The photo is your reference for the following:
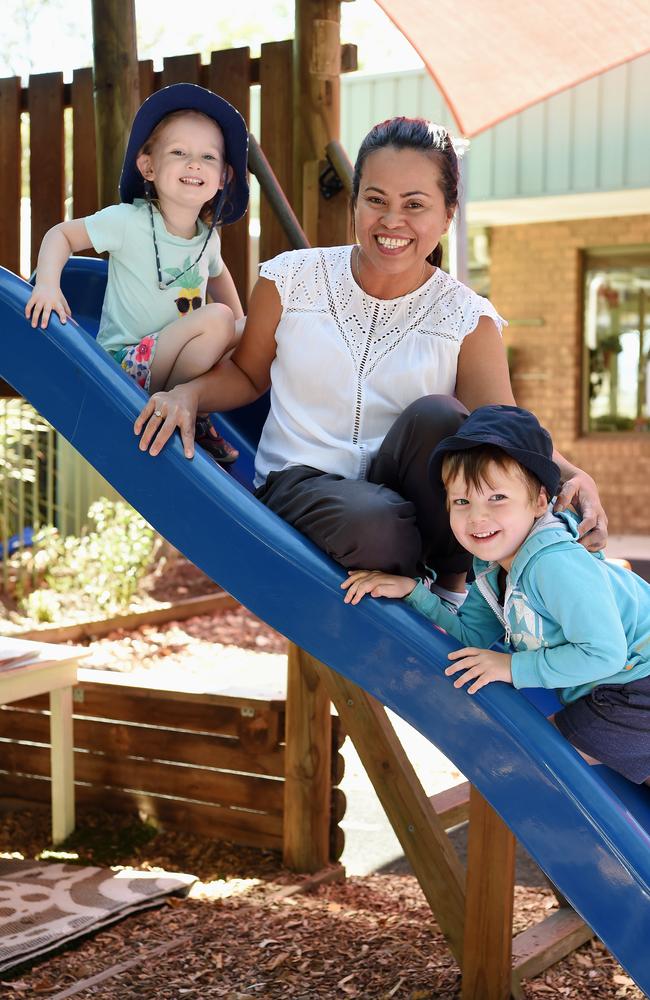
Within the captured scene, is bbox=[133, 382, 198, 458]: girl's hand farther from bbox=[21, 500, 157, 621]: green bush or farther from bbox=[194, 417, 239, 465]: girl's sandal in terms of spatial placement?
bbox=[21, 500, 157, 621]: green bush

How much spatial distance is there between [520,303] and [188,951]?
7637 mm

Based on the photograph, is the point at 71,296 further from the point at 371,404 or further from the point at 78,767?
the point at 78,767

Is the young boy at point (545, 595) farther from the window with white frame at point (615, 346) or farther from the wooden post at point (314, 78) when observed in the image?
the window with white frame at point (615, 346)

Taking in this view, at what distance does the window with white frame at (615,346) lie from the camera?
1017 centimetres

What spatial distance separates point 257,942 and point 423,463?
2.05 metres

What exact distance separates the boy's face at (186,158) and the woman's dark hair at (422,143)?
0.45 m

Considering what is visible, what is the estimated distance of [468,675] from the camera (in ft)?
6.32

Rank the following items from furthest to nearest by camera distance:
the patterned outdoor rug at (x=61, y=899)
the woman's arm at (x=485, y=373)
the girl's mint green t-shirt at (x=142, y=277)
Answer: the patterned outdoor rug at (x=61, y=899), the girl's mint green t-shirt at (x=142, y=277), the woman's arm at (x=485, y=373)

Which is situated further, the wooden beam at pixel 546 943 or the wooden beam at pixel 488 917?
the wooden beam at pixel 546 943

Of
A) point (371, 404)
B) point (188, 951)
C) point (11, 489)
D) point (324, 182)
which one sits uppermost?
point (324, 182)

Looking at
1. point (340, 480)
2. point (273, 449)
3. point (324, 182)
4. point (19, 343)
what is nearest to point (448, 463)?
point (340, 480)

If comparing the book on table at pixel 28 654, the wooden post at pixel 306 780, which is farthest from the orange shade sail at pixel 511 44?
the book on table at pixel 28 654

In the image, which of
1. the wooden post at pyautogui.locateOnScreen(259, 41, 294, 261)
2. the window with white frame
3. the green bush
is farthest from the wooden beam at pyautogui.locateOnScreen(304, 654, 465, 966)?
the window with white frame

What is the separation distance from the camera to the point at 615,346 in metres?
10.3
